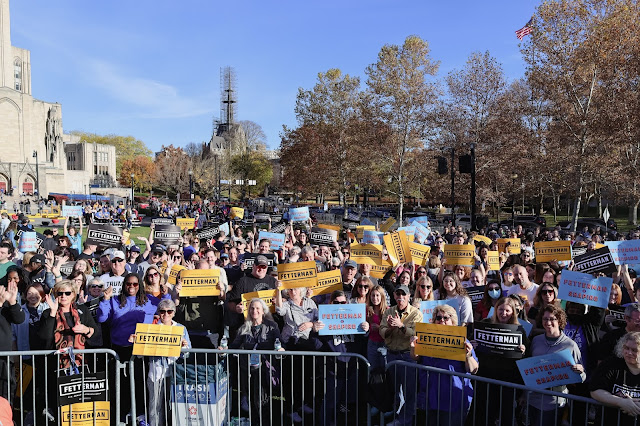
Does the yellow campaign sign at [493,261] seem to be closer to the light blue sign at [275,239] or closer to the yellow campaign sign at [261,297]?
the light blue sign at [275,239]

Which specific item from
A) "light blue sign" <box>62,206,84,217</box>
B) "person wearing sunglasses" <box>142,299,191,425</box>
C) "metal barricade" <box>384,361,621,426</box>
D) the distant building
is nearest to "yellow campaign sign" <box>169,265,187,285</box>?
"person wearing sunglasses" <box>142,299,191,425</box>

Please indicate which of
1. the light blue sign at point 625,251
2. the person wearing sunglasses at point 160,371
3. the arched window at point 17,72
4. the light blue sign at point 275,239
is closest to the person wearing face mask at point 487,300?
the light blue sign at point 625,251

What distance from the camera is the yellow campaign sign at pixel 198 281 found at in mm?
6461

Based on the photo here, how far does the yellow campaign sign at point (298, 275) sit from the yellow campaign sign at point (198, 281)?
89cm

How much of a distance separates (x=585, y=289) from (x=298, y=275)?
355cm

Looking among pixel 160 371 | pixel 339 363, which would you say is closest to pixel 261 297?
pixel 339 363

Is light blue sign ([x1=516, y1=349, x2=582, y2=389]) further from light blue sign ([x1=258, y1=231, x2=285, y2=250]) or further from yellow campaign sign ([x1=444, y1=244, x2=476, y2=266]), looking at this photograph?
light blue sign ([x1=258, y1=231, x2=285, y2=250])

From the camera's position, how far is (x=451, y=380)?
15.5 ft

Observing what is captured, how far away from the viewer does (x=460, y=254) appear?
920 cm

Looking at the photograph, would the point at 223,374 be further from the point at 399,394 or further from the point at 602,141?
the point at 602,141

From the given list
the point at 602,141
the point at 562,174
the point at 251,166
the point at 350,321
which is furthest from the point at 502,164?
the point at 251,166

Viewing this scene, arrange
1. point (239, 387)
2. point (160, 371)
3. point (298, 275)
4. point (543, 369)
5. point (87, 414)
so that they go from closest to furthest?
point (543, 369)
point (87, 414)
point (160, 371)
point (239, 387)
point (298, 275)

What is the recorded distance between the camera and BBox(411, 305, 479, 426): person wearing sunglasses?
4695mm

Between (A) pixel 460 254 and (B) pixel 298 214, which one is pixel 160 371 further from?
(B) pixel 298 214
